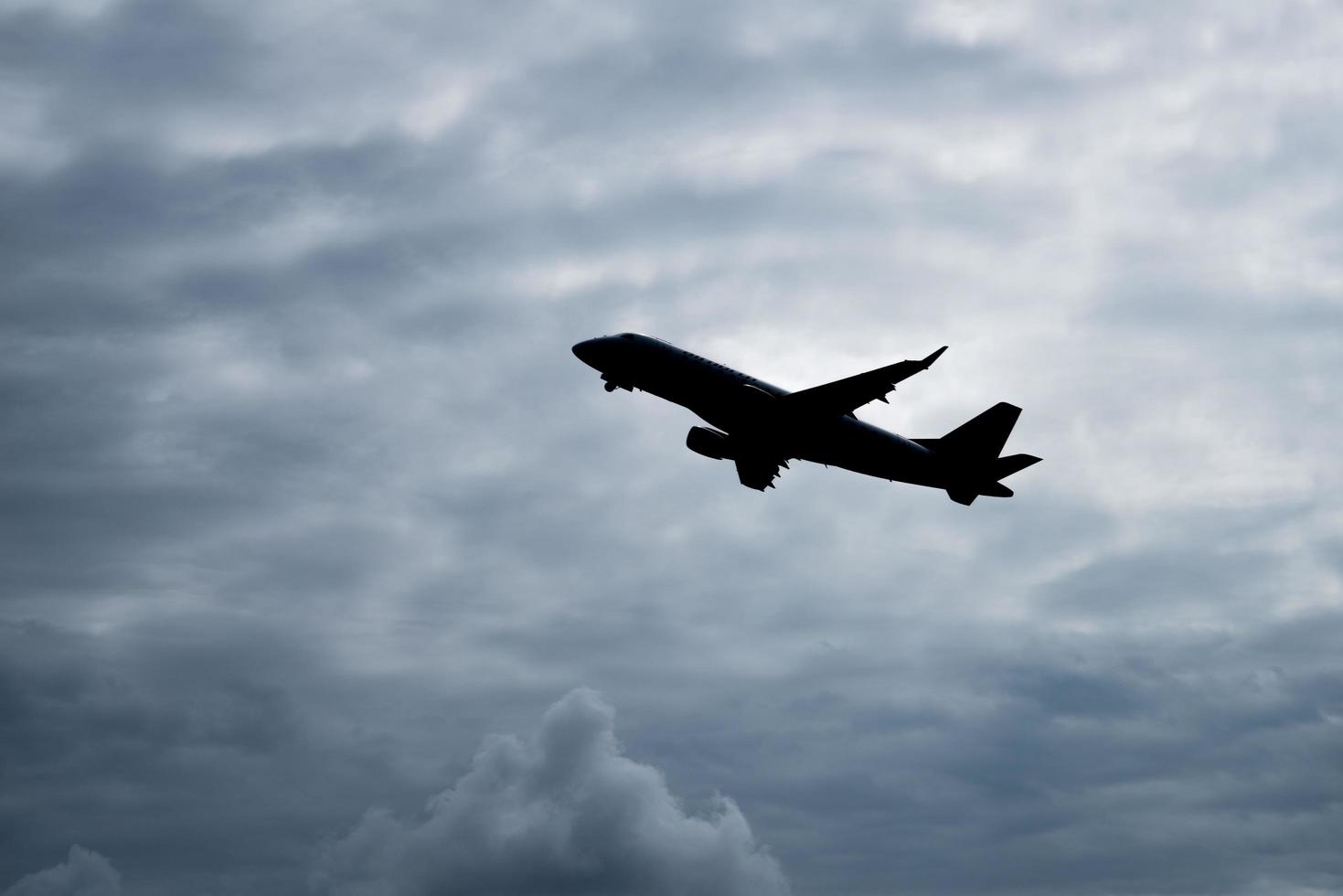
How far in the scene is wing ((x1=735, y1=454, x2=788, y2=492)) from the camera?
8681 cm

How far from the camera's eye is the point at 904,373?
3009 inches

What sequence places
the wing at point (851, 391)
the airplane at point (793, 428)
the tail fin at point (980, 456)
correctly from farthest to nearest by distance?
the tail fin at point (980, 456) → the airplane at point (793, 428) → the wing at point (851, 391)

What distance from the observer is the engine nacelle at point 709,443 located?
8656cm

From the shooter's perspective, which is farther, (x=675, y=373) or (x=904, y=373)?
(x=675, y=373)

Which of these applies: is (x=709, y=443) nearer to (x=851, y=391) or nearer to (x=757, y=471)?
(x=757, y=471)

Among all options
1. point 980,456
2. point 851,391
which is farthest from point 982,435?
point 851,391

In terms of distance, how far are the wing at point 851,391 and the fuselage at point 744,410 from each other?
1.01m

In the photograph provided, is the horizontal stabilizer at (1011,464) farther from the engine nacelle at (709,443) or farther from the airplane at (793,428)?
the engine nacelle at (709,443)

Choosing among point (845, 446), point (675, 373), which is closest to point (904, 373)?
point (845, 446)

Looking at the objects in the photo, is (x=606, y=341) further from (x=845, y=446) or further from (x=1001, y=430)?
(x=1001, y=430)

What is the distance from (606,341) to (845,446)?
1736 cm

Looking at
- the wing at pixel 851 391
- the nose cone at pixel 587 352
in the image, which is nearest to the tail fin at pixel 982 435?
the wing at pixel 851 391

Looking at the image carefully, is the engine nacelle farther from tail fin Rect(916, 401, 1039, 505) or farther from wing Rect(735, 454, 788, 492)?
tail fin Rect(916, 401, 1039, 505)

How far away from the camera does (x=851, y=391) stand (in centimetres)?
7906
